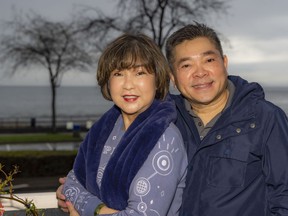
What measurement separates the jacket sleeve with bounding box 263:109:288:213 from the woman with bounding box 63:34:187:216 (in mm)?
403

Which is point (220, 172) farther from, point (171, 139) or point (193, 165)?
point (171, 139)

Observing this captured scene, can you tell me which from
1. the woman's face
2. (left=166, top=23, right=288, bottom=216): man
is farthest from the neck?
the woman's face

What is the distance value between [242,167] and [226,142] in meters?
0.14

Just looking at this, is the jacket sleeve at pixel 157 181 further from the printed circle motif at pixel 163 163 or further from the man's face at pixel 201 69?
the man's face at pixel 201 69

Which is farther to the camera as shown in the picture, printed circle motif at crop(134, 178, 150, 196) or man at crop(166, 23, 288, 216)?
man at crop(166, 23, 288, 216)

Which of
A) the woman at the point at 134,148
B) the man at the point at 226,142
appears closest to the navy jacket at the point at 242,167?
the man at the point at 226,142

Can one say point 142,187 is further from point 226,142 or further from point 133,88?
point 226,142

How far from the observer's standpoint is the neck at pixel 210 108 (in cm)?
259

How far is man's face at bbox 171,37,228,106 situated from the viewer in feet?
8.20

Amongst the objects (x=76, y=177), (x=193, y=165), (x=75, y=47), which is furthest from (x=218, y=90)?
(x=75, y=47)

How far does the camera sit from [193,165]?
2.38 metres

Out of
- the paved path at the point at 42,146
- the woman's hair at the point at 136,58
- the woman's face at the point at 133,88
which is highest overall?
the woman's hair at the point at 136,58

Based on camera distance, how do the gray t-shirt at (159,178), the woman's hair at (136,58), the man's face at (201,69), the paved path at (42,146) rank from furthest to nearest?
the paved path at (42,146) → the man's face at (201,69) → the woman's hair at (136,58) → the gray t-shirt at (159,178)

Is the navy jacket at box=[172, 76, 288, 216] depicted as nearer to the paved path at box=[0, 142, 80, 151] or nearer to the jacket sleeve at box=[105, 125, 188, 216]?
the jacket sleeve at box=[105, 125, 188, 216]
